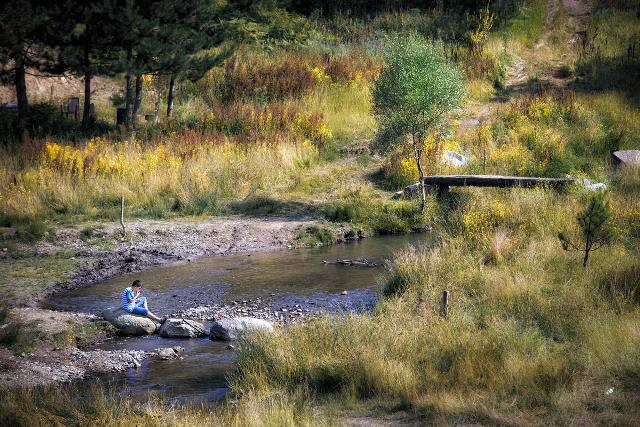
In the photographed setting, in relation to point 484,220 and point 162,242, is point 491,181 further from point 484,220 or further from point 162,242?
point 162,242

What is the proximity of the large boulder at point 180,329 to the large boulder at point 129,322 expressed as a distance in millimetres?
256

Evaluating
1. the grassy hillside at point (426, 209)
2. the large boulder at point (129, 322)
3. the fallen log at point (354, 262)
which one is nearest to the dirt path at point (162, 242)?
the grassy hillside at point (426, 209)

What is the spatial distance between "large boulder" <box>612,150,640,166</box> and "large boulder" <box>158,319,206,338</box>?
48.1 ft

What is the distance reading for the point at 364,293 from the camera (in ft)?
49.5

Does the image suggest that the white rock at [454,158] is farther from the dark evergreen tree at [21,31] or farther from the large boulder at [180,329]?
the large boulder at [180,329]

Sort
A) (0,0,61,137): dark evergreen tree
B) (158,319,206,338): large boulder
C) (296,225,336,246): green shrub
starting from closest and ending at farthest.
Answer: (158,319,206,338): large boulder, (296,225,336,246): green shrub, (0,0,61,137): dark evergreen tree

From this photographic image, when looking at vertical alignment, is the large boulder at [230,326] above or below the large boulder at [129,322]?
above

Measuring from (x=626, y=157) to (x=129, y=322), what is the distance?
16316 millimetres

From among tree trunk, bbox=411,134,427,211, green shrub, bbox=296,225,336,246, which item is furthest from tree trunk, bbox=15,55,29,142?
tree trunk, bbox=411,134,427,211

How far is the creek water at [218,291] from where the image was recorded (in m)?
10.9

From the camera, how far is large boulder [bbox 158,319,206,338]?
41.9ft

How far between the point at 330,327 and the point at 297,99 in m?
20.8

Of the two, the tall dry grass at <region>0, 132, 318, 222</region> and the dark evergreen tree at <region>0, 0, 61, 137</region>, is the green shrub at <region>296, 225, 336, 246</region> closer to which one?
the tall dry grass at <region>0, 132, 318, 222</region>

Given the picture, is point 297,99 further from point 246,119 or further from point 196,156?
point 196,156
